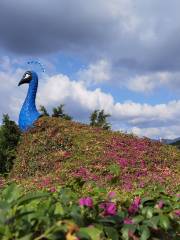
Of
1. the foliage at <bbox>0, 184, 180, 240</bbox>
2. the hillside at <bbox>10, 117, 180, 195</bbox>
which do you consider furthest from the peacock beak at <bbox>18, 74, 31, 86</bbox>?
the foliage at <bbox>0, 184, 180, 240</bbox>

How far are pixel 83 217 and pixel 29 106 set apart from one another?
15226 mm

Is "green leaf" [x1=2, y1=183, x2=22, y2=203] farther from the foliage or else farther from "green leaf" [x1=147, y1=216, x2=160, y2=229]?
"green leaf" [x1=147, y1=216, x2=160, y2=229]

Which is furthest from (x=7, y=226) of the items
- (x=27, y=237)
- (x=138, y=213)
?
(x=138, y=213)

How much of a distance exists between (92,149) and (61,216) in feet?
33.6

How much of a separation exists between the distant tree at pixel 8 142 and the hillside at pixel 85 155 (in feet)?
1.33

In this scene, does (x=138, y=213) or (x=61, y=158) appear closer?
(x=138, y=213)

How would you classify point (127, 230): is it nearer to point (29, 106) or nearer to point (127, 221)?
point (127, 221)

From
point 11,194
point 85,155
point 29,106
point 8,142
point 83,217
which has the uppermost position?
point 29,106

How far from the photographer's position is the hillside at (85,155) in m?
11.5

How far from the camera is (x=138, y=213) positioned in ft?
12.2

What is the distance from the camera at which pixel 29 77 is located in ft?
64.7

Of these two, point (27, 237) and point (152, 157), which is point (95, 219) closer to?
point (27, 237)

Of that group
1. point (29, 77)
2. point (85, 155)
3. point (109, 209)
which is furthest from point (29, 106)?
point (109, 209)

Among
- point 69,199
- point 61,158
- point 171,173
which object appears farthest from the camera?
point 61,158
